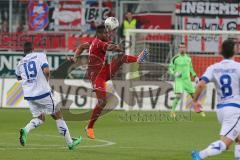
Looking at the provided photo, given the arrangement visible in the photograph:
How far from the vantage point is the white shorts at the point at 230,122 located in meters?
13.0

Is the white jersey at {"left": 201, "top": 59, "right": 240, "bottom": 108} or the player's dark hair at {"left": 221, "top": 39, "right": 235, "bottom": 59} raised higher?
the player's dark hair at {"left": 221, "top": 39, "right": 235, "bottom": 59}

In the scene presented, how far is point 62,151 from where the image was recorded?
16422 mm

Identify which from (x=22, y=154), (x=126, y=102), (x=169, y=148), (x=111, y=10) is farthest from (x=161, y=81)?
(x=22, y=154)

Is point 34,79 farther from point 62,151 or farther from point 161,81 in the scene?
point 161,81

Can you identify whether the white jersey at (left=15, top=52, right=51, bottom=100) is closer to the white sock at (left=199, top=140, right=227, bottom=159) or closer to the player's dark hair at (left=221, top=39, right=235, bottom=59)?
the player's dark hair at (left=221, top=39, right=235, bottom=59)

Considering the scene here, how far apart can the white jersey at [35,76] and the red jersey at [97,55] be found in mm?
2806

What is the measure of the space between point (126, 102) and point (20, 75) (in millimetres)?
12537

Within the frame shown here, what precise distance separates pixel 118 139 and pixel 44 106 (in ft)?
11.0

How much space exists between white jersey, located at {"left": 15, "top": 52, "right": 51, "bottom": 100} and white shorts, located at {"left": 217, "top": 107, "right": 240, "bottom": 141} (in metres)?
4.72

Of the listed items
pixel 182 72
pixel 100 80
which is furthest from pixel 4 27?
pixel 100 80

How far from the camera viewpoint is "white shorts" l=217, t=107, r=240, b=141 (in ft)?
42.7

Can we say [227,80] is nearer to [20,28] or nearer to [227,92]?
[227,92]

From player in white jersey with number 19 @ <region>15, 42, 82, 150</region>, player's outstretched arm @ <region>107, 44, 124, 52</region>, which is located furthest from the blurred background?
player in white jersey with number 19 @ <region>15, 42, 82, 150</region>

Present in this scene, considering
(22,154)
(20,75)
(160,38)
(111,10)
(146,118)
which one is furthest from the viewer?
(111,10)
